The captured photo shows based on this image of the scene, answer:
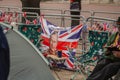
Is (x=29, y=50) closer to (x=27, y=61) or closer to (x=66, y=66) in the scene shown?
(x=27, y=61)

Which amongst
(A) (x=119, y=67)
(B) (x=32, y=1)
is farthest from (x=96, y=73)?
(B) (x=32, y=1)

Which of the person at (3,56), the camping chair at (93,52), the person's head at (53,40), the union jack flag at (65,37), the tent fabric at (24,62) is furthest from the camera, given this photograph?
the person's head at (53,40)

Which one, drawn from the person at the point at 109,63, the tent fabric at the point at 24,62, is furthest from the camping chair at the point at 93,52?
the tent fabric at the point at 24,62

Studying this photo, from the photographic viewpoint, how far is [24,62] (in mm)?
6316

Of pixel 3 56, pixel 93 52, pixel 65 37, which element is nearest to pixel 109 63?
pixel 93 52

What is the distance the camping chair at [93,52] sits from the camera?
7797 mm

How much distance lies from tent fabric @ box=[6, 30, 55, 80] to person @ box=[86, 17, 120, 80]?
74 cm

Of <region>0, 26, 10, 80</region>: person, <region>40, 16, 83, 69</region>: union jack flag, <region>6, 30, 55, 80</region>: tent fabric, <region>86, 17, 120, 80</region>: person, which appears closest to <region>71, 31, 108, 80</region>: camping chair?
<region>40, 16, 83, 69</region>: union jack flag

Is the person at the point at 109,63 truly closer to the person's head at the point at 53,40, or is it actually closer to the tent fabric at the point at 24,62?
the tent fabric at the point at 24,62

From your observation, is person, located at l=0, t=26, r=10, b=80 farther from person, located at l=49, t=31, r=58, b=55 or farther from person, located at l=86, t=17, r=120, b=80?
person, located at l=49, t=31, r=58, b=55

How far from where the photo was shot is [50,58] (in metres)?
8.74

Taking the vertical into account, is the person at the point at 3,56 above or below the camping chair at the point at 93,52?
above

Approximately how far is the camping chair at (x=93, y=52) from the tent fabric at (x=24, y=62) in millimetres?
1454

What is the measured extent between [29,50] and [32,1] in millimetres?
5299
